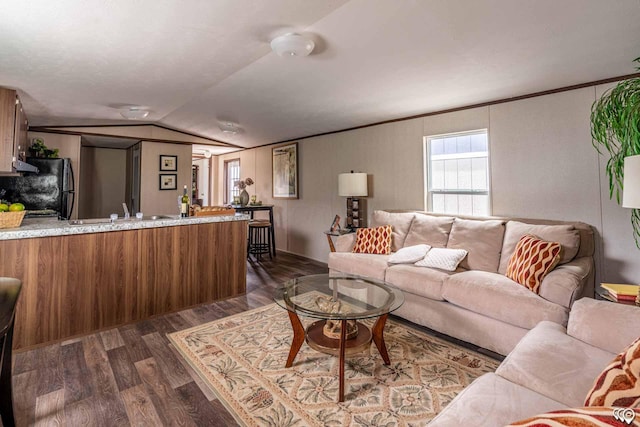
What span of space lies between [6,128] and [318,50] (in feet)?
9.41

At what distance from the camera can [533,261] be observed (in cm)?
229

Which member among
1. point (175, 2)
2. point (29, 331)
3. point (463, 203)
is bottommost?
point (29, 331)

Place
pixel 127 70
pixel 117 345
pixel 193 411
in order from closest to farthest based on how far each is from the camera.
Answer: pixel 193 411, pixel 117 345, pixel 127 70

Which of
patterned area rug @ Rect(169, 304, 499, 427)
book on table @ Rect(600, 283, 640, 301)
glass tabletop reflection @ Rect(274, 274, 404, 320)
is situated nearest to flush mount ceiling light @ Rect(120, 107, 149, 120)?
patterned area rug @ Rect(169, 304, 499, 427)

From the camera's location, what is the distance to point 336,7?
1965 millimetres

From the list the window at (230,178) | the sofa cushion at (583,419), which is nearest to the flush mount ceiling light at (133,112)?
the window at (230,178)

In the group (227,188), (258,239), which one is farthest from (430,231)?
(227,188)

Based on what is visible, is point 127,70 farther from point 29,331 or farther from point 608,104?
point 608,104

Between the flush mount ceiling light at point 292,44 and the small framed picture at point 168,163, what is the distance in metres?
4.46

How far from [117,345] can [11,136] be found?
2.14 metres

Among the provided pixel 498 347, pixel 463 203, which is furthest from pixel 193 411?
pixel 463 203

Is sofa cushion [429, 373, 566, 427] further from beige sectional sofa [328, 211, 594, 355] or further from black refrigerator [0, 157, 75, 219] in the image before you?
black refrigerator [0, 157, 75, 219]

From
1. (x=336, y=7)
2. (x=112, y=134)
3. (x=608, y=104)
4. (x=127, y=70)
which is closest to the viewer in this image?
(x=336, y=7)

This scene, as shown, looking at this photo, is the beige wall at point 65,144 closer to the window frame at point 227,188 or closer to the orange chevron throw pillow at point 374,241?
the window frame at point 227,188
